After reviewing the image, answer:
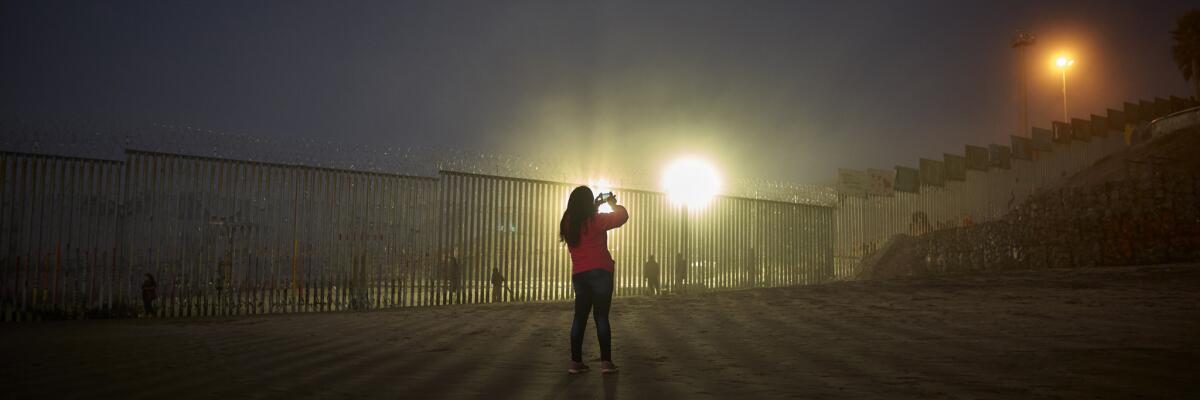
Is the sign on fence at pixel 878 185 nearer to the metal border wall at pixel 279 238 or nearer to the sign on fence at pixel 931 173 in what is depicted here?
the sign on fence at pixel 931 173

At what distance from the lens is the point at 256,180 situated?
12.7m

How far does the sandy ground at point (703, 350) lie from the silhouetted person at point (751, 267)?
607cm

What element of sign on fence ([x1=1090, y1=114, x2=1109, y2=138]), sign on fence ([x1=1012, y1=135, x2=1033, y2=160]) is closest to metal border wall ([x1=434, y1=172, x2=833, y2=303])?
sign on fence ([x1=1012, y1=135, x2=1033, y2=160])

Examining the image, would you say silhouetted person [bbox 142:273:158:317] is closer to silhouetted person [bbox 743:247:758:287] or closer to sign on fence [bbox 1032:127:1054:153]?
silhouetted person [bbox 743:247:758:287]

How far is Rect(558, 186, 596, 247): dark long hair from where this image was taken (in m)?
5.94

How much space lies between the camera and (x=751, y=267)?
1845 centimetres

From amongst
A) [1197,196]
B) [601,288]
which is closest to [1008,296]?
[1197,196]

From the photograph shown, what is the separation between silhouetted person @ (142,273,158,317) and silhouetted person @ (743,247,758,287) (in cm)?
1192

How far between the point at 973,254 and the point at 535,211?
31.0ft

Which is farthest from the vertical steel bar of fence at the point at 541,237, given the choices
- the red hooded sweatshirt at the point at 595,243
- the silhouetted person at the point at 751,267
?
the red hooded sweatshirt at the point at 595,243

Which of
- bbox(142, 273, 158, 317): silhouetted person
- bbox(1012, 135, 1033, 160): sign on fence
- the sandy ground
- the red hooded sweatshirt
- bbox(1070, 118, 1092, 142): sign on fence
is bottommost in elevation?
the sandy ground

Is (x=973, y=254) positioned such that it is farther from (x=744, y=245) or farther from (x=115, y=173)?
(x=115, y=173)

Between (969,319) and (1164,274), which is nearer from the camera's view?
(969,319)

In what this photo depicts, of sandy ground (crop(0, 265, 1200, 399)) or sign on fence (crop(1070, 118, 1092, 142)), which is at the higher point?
sign on fence (crop(1070, 118, 1092, 142))
